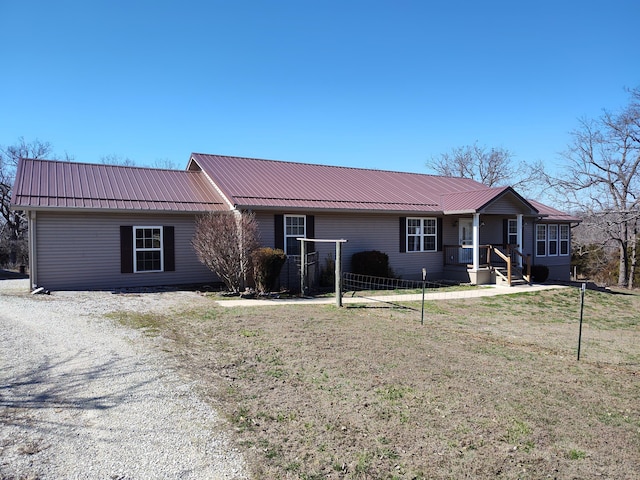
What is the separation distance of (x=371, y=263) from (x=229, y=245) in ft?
17.5

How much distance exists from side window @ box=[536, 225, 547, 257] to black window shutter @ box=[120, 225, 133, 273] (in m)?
17.9

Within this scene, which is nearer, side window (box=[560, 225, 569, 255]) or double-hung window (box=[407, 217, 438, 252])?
double-hung window (box=[407, 217, 438, 252])

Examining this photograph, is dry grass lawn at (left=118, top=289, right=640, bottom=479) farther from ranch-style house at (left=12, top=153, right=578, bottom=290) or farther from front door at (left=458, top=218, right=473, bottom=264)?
front door at (left=458, top=218, right=473, bottom=264)

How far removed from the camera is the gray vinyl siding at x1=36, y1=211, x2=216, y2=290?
41.5ft

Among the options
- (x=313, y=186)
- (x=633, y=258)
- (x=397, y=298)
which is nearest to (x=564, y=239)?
(x=633, y=258)

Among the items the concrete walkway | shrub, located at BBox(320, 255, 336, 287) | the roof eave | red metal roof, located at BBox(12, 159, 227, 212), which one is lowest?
the concrete walkway

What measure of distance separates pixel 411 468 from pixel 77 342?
5556 mm

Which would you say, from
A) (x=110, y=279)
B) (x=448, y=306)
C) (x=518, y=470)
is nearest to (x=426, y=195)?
(x=448, y=306)

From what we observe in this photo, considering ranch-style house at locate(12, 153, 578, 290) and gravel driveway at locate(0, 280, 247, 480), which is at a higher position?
ranch-style house at locate(12, 153, 578, 290)

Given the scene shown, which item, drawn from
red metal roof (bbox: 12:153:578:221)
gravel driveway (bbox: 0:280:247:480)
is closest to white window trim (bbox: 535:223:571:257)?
red metal roof (bbox: 12:153:578:221)

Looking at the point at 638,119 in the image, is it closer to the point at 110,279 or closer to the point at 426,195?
the point at 426,195

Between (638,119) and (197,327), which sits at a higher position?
(638,119)

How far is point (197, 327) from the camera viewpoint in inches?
328

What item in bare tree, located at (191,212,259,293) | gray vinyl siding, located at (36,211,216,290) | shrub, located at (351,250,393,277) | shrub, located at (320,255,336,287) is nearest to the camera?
bare tree, located at (191,212,259,293)
